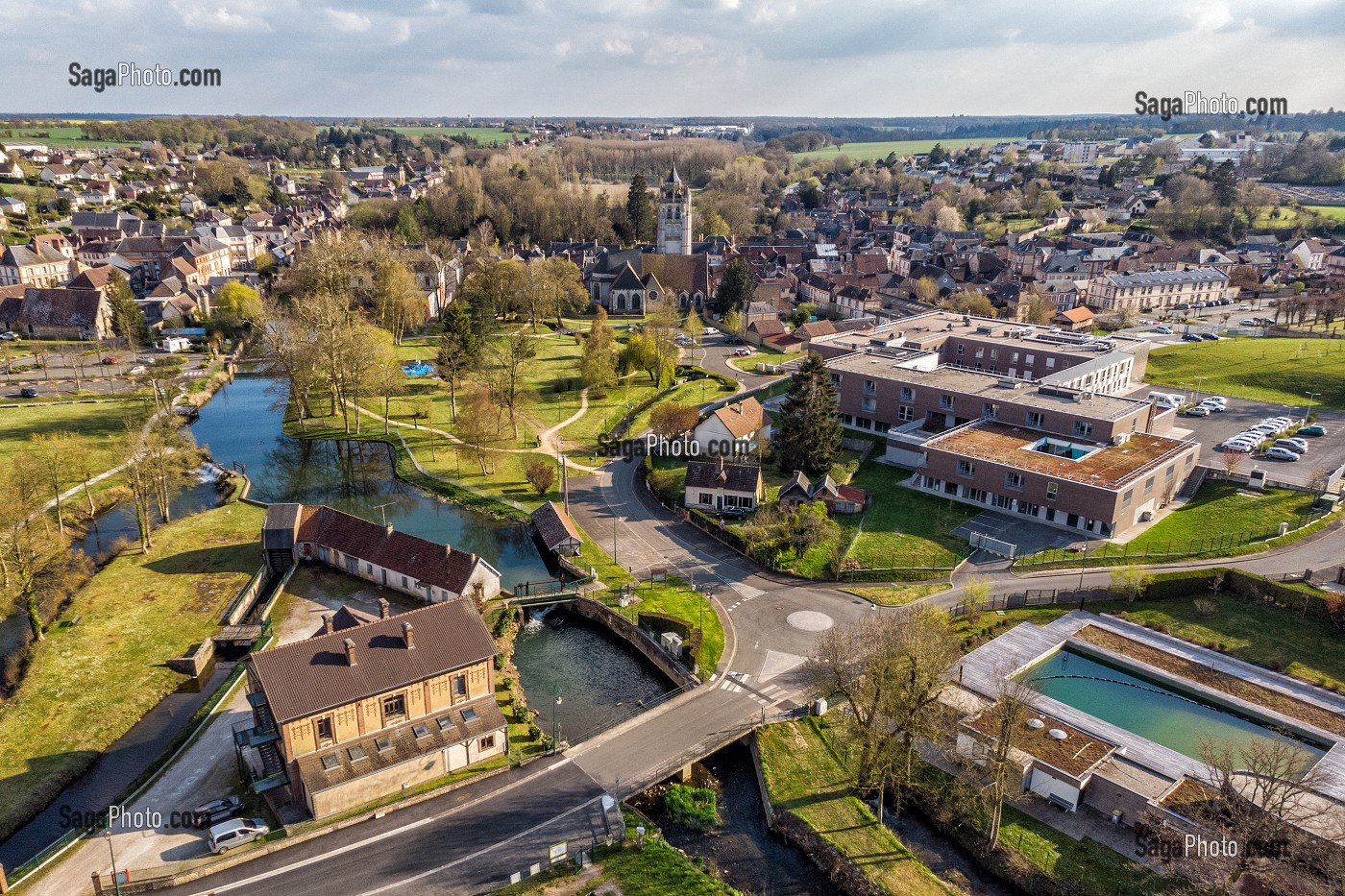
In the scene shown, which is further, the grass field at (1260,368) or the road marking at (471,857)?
the grass field at (1260,368)

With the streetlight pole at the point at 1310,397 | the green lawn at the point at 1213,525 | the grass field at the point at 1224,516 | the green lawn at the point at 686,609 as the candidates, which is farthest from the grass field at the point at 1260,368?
the green lawn at the point at 686,609

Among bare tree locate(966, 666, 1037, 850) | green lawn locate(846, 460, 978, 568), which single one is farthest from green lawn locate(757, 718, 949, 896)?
green lawn locate(846, 460, 978, 568)

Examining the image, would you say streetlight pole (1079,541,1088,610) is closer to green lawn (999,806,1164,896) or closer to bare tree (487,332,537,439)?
green lawn (999,806,1164,896)

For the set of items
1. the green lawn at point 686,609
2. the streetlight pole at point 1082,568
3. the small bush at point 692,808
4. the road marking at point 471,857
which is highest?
the streetlight pole at point 1082,568

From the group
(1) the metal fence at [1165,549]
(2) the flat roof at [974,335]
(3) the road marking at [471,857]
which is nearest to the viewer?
(3) the road marking at [471,857]

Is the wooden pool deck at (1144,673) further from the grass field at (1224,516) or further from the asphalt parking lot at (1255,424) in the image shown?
the asphalt parking lot at (1255,424)

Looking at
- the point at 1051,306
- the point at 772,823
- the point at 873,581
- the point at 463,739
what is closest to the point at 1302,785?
the point at 772,823

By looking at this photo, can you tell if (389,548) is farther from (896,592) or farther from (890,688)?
(890,688)

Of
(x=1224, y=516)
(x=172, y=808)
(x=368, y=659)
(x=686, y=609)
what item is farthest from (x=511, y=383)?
(x=1224, y=516)
